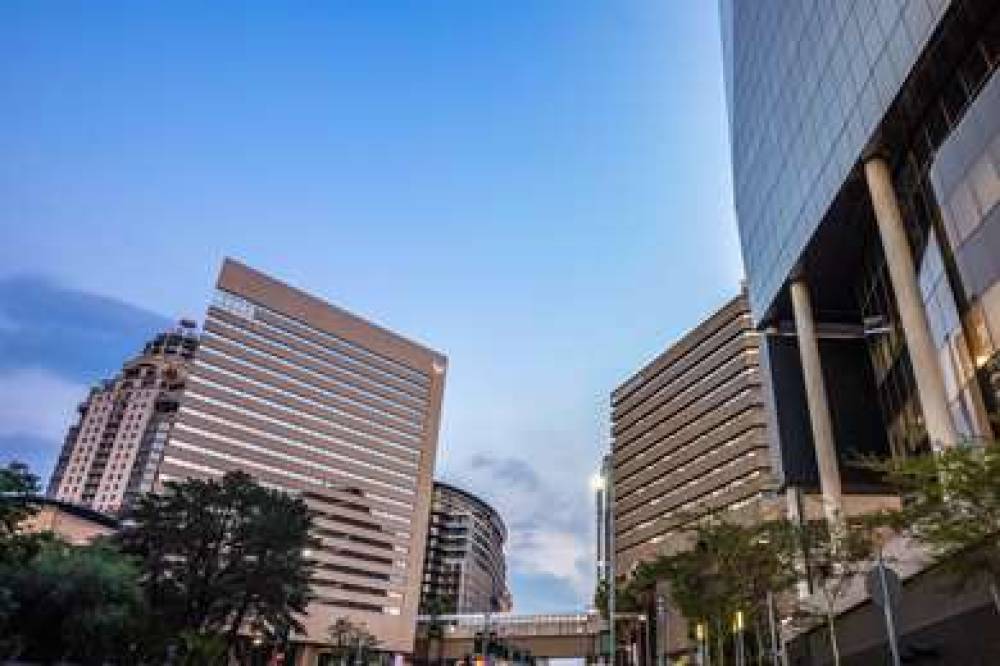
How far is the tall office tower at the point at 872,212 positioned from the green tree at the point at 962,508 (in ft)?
6.33

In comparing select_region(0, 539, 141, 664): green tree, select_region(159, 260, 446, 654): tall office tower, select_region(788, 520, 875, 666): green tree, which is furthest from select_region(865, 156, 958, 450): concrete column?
select_region(159, 260, 446, 654): tall office tower

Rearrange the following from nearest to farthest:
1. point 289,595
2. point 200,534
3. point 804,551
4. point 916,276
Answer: point 804,551
point 916,276
point 200,534
point 289,595

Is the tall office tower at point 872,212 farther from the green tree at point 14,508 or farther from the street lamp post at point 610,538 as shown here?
the green tree at point 14,508

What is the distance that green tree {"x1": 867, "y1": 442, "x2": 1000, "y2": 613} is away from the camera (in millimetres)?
12922

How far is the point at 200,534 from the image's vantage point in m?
57.6

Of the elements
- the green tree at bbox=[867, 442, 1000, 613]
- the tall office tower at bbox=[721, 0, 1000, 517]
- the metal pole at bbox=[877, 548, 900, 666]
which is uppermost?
the tall office tower at bbox=[721, 0, 1000, 517]

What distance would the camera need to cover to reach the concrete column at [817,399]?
36.9 m

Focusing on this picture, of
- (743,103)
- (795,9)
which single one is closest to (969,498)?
(795,9)

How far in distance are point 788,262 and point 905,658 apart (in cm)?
2221

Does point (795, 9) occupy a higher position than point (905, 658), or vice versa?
point (795, 9)

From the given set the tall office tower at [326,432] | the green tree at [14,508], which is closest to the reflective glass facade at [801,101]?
the green tree at [14,508]

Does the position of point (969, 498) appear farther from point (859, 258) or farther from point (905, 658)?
point (859, 258)

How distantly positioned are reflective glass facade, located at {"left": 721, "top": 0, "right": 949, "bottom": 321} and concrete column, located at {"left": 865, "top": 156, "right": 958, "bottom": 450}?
1.89m

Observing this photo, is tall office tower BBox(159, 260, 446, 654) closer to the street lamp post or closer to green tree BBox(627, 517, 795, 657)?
the street lamp post
